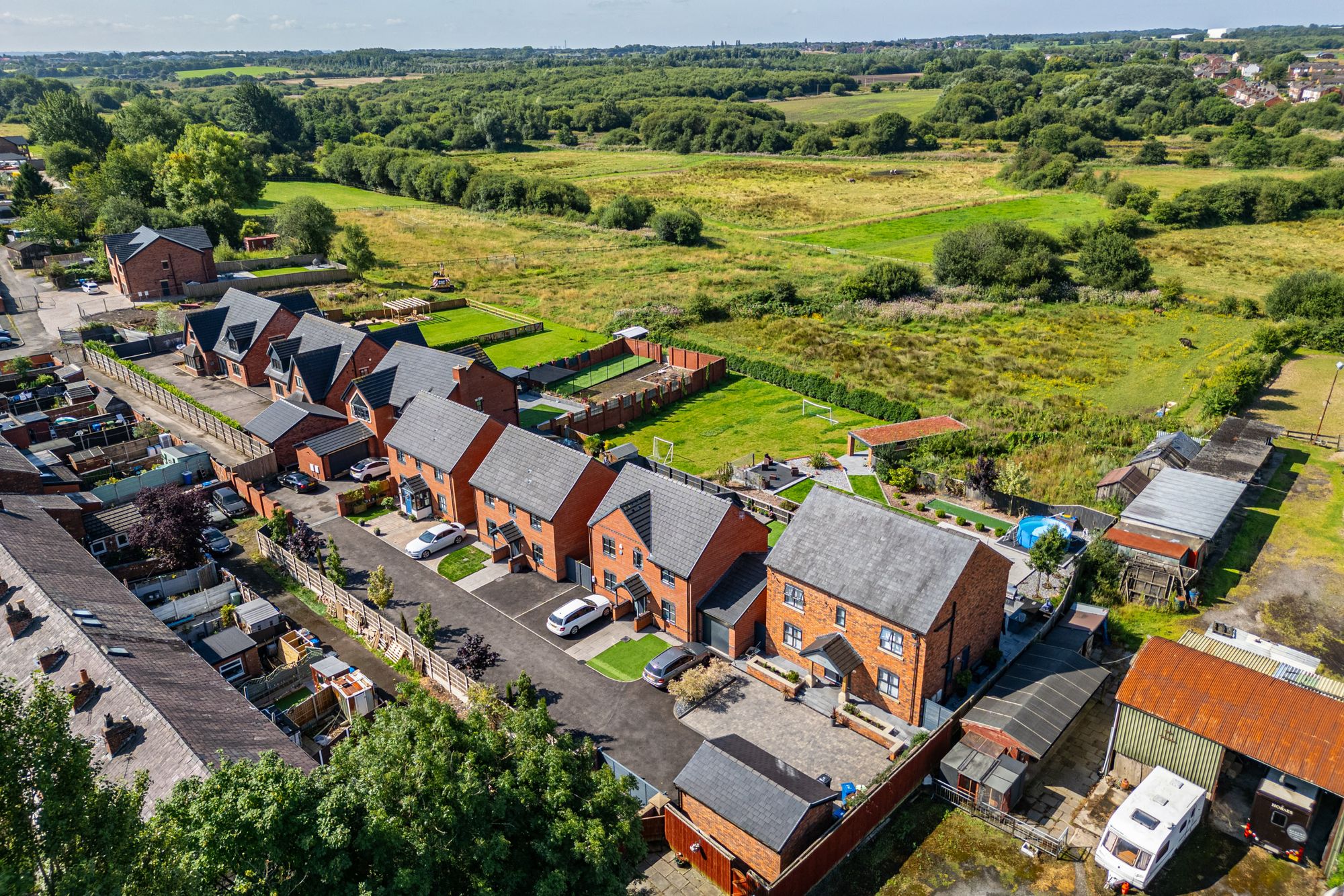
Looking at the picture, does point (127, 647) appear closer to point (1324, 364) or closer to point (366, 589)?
point (366, 589)

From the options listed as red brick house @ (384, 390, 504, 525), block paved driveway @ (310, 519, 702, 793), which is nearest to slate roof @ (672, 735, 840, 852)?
block paved driveway @ (310, 519, 702, 793)

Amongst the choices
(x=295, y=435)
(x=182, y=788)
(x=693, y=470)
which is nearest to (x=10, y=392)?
(x=295, y=435)

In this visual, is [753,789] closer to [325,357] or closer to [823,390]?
[823,390]

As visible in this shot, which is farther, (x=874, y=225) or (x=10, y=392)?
(x=874, y=225)

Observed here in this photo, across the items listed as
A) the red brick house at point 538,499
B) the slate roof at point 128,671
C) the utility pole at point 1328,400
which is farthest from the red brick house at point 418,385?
the utility pole at point 1328,400

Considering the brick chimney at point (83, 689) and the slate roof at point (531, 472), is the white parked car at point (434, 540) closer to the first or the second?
the slate roof at point (531, 472)

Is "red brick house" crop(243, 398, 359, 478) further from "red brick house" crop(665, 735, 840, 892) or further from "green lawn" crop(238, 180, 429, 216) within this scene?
"green lawn" crop(238, 180, 429, 216)
